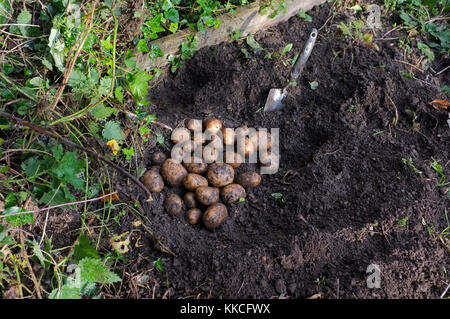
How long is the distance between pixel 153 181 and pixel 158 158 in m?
0.22

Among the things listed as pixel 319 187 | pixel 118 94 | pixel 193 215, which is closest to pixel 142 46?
pixel 118 94

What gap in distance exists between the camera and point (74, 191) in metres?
A: 2.81

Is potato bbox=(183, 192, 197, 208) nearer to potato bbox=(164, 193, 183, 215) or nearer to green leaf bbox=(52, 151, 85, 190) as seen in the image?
potato bbox=(164, 193, 183, 215)

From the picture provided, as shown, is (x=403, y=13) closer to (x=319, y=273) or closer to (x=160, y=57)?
(x=160, y=57)

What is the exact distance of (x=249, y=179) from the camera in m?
3.05

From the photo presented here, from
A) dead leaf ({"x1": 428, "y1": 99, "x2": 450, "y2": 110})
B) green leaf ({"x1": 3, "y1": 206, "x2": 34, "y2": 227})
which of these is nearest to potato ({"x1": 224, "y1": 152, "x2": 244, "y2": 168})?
green leaf ({"x1": 3, "y1": 206, "x2": 34, "y2": 227})

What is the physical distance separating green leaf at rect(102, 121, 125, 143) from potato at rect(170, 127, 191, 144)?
1.16ft

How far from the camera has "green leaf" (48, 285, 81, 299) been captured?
2277 mm

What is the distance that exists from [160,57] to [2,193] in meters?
1.54

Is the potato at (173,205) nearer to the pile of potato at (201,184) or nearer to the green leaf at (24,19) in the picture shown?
the pile of potato at (201,184)

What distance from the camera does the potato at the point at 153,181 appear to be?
2.92 meters

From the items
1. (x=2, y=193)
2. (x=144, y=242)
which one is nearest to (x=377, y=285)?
(x=144, y=242)

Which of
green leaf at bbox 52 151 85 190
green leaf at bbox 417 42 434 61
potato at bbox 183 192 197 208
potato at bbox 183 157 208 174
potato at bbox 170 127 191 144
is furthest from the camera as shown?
green leaf at bbox 417 42 434 61

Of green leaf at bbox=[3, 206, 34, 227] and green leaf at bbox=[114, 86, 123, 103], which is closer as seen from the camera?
green leaf at bbox=[3, 206, 34, 227]
